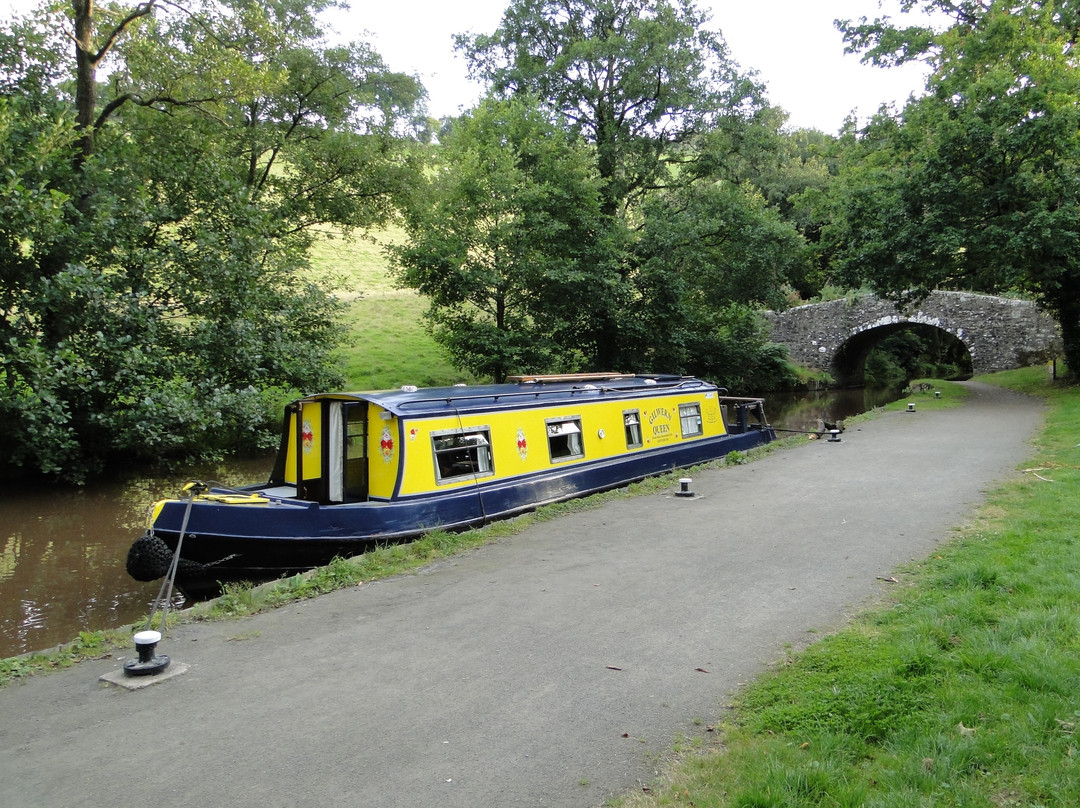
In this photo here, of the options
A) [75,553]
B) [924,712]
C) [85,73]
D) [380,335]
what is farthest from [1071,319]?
[85,73]

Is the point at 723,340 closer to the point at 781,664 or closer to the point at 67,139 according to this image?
the point at 67,139

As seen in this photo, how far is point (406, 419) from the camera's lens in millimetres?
8086

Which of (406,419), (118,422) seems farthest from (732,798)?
(118,422)

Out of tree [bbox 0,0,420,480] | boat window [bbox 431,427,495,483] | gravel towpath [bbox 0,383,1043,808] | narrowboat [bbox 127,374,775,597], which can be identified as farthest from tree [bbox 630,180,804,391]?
gravel towpath [bbox 0,383,1043,808]

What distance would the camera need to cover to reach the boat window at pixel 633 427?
1159 cm

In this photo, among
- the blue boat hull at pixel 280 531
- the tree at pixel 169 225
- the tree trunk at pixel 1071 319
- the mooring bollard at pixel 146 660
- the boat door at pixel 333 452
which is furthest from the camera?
the tree trunk at pixel 1071 319

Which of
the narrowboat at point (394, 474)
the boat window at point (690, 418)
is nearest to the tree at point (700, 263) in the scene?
the boat window at point (690, 418)

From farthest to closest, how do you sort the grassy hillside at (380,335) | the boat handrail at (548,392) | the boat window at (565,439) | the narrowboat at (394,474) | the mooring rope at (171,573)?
1. the grassy hillside at (380,335)
2. the boat window at (565,439)
3. the boat handrail at (548,392)
4. the narrowboat at (394,474)
5. the mooring rope at (171,573)

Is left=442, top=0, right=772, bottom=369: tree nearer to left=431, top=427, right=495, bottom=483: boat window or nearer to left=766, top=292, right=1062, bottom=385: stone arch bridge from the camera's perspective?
left=766, top=292, right=1062, bottom=385: stone arch bridge

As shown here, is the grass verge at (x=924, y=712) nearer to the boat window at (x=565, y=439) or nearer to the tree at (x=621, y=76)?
the boat window at (x=565, y=439)

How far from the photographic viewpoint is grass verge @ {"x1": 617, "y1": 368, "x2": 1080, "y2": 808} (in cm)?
291

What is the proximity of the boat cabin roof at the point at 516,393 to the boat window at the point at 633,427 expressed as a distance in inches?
10.7

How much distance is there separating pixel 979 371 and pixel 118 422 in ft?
100

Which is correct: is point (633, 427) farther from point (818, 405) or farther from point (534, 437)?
point (818, 405)
